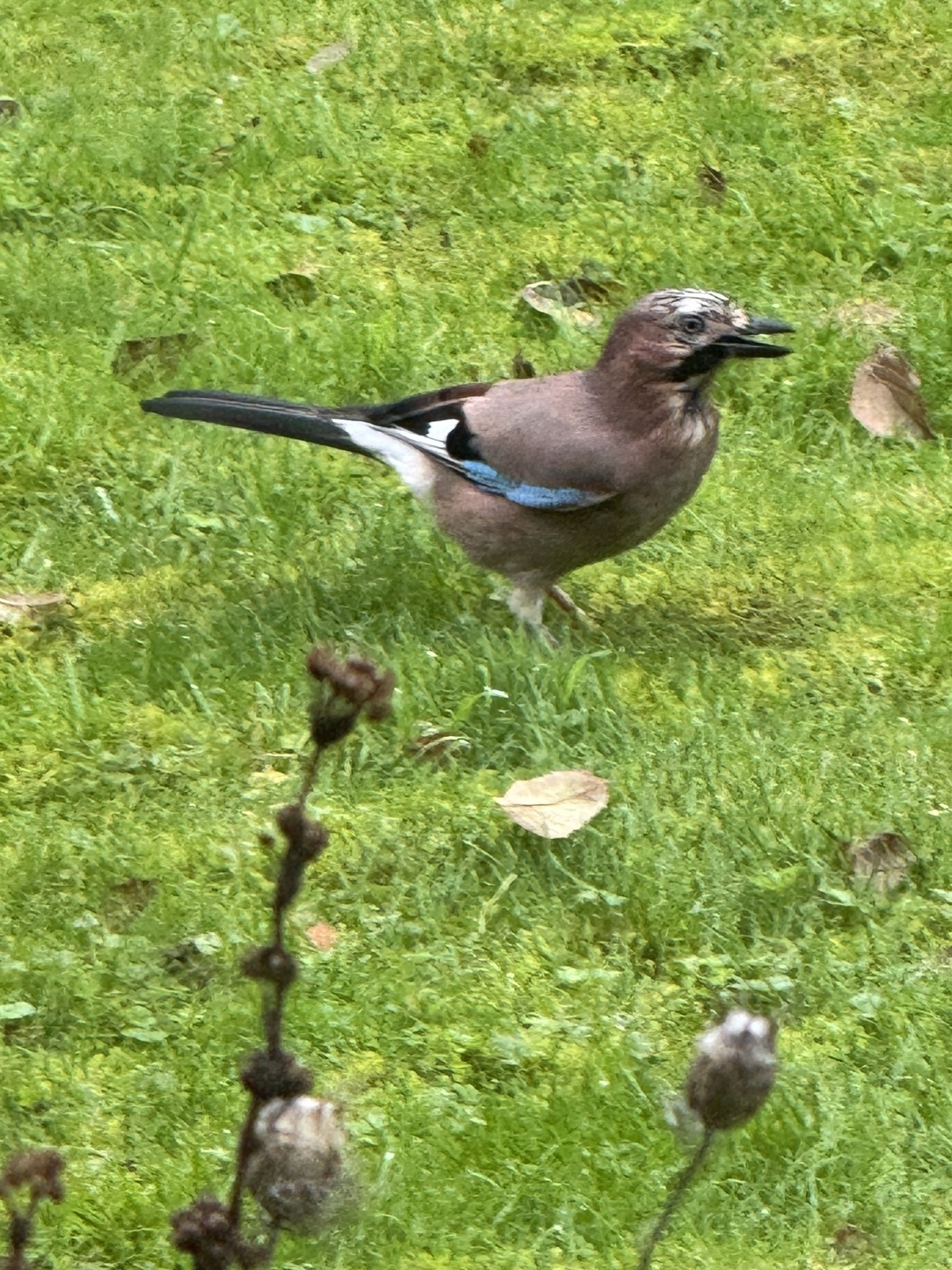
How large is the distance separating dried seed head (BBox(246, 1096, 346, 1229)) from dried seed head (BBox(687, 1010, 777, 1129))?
0.21 m

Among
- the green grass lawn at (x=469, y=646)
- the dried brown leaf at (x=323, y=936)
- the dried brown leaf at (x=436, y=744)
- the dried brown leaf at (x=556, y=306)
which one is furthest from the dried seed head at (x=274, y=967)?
the dried brown leaf at (x=556, y=306)

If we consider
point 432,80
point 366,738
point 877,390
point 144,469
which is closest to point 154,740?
point 366,738

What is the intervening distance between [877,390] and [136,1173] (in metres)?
3.19

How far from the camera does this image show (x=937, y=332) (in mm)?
5781

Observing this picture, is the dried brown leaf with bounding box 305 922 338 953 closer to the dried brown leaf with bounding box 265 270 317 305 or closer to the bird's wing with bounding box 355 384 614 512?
the bird's wing with bounding box 355 384 614 512

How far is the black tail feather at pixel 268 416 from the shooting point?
508 centimetres

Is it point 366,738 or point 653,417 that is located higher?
point 653,417

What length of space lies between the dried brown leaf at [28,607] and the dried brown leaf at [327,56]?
2.68m

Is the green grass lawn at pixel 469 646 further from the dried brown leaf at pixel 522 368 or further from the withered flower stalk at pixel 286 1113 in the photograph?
the withered flower stalk at pixel 286 1113

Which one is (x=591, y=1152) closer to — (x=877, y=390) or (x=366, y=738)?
(x=366, y=738)

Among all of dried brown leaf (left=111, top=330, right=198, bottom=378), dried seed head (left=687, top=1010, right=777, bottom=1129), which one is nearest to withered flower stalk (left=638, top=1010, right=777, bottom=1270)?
dried seed head (left=687, top=1010, right=777, bottom=1129)

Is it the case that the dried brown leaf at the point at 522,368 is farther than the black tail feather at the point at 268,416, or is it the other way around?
the dried brown leaf at the point at 522,368

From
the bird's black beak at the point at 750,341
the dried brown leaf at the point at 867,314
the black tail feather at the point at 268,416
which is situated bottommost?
the dried brown leaf at the point at 867,314

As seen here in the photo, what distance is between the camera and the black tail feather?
5.08 meters
